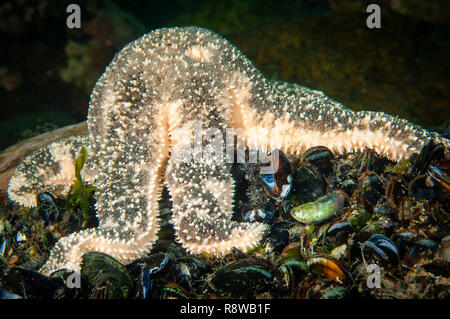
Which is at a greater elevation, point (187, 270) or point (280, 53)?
point (280, 53)

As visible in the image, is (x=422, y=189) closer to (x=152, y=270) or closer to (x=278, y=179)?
(x=278, y=179)

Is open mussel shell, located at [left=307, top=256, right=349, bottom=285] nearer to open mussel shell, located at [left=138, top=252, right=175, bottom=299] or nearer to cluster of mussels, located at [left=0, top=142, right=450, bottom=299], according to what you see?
cluster of mussels, located at [left=0, top=142, right=450, bottom=299]

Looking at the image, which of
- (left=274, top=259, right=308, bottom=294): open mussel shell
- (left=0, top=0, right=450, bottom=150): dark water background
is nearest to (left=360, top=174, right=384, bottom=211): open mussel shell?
(left=274, top=259, right=308, bottom=294): open mussel shell

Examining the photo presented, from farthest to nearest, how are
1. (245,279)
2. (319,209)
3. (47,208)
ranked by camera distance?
(47,208), (319,209), (245,279)

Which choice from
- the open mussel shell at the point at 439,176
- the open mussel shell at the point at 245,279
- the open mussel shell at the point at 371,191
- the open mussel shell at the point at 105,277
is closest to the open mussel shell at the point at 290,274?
the open mussel shell at the point at 245,279

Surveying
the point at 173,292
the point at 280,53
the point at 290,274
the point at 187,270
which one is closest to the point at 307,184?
the point at 290,274

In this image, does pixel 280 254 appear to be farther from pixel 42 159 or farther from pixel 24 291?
pixel 42 159

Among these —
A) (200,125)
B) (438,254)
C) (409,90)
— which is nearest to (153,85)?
(200,125)
